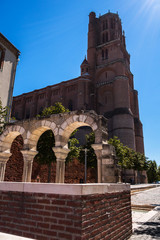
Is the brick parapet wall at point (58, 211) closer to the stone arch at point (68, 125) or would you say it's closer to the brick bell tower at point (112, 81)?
the stone arch at point (68, 125)

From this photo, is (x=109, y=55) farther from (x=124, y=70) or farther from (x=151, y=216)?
(x=151, y=216)

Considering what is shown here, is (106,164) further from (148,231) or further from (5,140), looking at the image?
(5,140)

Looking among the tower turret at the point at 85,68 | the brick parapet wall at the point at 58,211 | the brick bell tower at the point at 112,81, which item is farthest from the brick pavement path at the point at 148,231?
the tower turret at the point at 85,68

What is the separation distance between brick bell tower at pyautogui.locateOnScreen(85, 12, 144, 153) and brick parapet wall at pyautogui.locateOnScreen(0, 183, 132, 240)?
30.2 metres

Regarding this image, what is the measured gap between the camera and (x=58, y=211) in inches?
112

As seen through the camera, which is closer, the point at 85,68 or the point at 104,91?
the point at 104,91

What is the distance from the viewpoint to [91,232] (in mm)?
2857

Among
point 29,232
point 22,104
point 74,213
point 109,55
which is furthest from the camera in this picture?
point 22,104

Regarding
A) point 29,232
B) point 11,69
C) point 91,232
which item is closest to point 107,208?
point 91,232

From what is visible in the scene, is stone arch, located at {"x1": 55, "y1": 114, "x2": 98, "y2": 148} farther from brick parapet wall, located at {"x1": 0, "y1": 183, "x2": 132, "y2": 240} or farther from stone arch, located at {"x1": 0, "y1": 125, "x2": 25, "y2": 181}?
brick parapet wall, located at {"x1": 0, "y1": 183, "x2": 132, "y2": 240}

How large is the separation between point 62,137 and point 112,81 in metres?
31.1

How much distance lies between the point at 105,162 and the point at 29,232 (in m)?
4.67

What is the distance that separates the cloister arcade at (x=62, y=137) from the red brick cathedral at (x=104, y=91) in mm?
25164

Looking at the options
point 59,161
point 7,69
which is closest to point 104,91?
point 7,69
